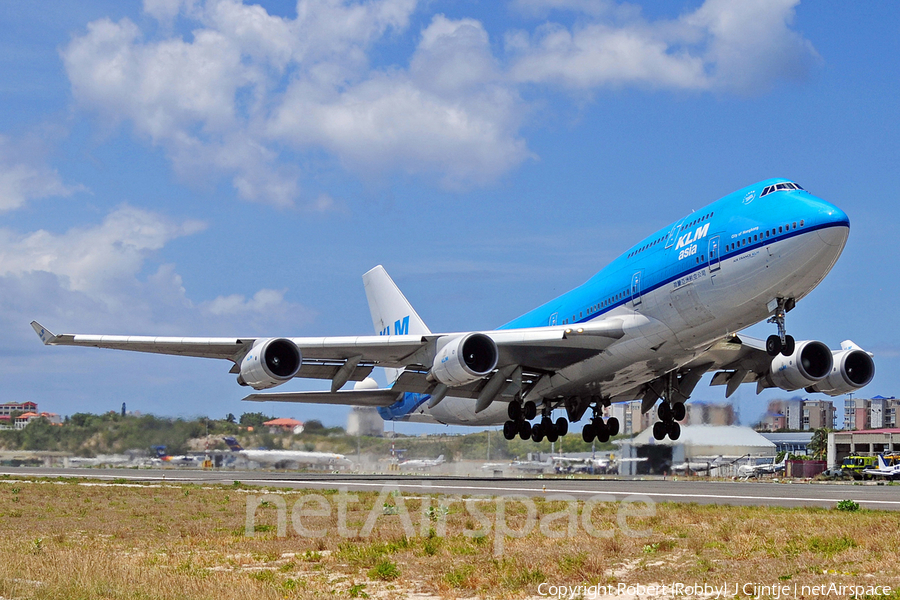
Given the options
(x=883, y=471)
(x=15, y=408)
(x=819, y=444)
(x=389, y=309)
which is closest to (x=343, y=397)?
(x=389, y=309)

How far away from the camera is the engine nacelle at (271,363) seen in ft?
87.8

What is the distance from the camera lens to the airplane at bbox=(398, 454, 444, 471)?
49219 mm

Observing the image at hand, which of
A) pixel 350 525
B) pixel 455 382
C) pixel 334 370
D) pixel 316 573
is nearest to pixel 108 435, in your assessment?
pixel 334 370

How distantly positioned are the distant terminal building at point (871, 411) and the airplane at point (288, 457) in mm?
73998

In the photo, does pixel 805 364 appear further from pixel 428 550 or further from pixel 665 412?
pixel 428 550

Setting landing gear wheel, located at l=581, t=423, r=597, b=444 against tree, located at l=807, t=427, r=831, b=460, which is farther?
tree, located at l=807, t=427, r=831, b=460

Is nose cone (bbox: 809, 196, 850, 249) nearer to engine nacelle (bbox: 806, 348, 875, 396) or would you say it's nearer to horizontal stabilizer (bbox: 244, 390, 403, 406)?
engine nacelle (bbox: 806, 348, 875, 396)

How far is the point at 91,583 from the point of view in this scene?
11.8 meters

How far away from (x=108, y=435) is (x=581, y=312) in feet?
102

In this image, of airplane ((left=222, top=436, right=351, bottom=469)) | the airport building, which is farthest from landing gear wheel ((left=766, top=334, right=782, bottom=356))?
airplane ((left=222, top=436, right=351, bottom=469))

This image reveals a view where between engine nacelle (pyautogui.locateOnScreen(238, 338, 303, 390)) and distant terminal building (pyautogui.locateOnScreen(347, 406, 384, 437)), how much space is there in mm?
18893

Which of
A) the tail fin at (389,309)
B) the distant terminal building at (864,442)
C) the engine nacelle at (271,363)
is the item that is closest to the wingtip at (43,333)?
the engine nacelle at (271,363)

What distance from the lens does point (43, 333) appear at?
28.7 meters

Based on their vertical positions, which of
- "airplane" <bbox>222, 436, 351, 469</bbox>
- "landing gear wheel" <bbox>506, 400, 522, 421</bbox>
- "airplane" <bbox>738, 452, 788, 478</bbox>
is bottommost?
"airplane" <bbox>738, 452, 788, 478</bbox>
